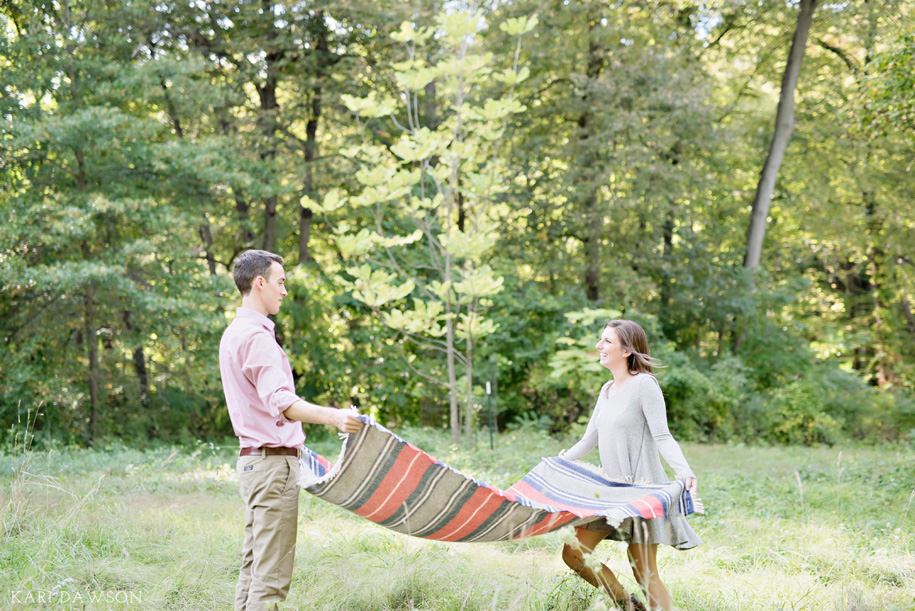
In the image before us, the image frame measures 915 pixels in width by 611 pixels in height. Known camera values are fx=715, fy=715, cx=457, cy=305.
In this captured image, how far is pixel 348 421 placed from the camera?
2303mm

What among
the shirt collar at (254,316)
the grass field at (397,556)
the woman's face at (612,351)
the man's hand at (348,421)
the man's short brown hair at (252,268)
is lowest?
the grass field at (397,556)

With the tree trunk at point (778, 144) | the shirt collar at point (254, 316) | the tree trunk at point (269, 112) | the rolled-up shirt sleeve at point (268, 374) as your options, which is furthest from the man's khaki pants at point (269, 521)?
the tree trunk at point (778, 144)

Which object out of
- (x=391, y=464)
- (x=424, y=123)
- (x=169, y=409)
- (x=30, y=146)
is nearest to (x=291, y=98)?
(x=424, y=123)

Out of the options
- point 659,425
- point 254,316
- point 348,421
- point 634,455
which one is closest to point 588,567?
point 634,455

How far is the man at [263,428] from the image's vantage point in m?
2.35

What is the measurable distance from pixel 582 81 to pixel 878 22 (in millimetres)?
4745

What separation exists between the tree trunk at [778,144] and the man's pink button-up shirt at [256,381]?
1127cm

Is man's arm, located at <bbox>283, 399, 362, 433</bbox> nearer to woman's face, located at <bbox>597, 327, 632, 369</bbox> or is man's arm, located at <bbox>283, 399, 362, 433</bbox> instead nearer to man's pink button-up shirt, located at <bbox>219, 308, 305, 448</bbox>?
man's pink button-up shirt, located at <bbox>219, 308, 305, 448</bbox>

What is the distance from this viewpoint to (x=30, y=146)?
→ 7.85 meters

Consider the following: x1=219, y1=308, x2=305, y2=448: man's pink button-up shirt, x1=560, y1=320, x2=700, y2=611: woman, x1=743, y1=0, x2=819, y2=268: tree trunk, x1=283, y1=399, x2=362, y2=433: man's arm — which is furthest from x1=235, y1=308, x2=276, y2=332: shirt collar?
x1=743, y1=0, x2=819, y2=268: tree trunk

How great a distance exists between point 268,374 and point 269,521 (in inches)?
20.5

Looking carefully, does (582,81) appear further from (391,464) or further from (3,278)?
(391,464)

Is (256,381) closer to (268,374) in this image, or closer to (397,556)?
(268,374)

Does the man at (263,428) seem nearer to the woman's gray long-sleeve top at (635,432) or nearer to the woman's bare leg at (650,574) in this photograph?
the woman's gray long-sleeve top at (635,432)
